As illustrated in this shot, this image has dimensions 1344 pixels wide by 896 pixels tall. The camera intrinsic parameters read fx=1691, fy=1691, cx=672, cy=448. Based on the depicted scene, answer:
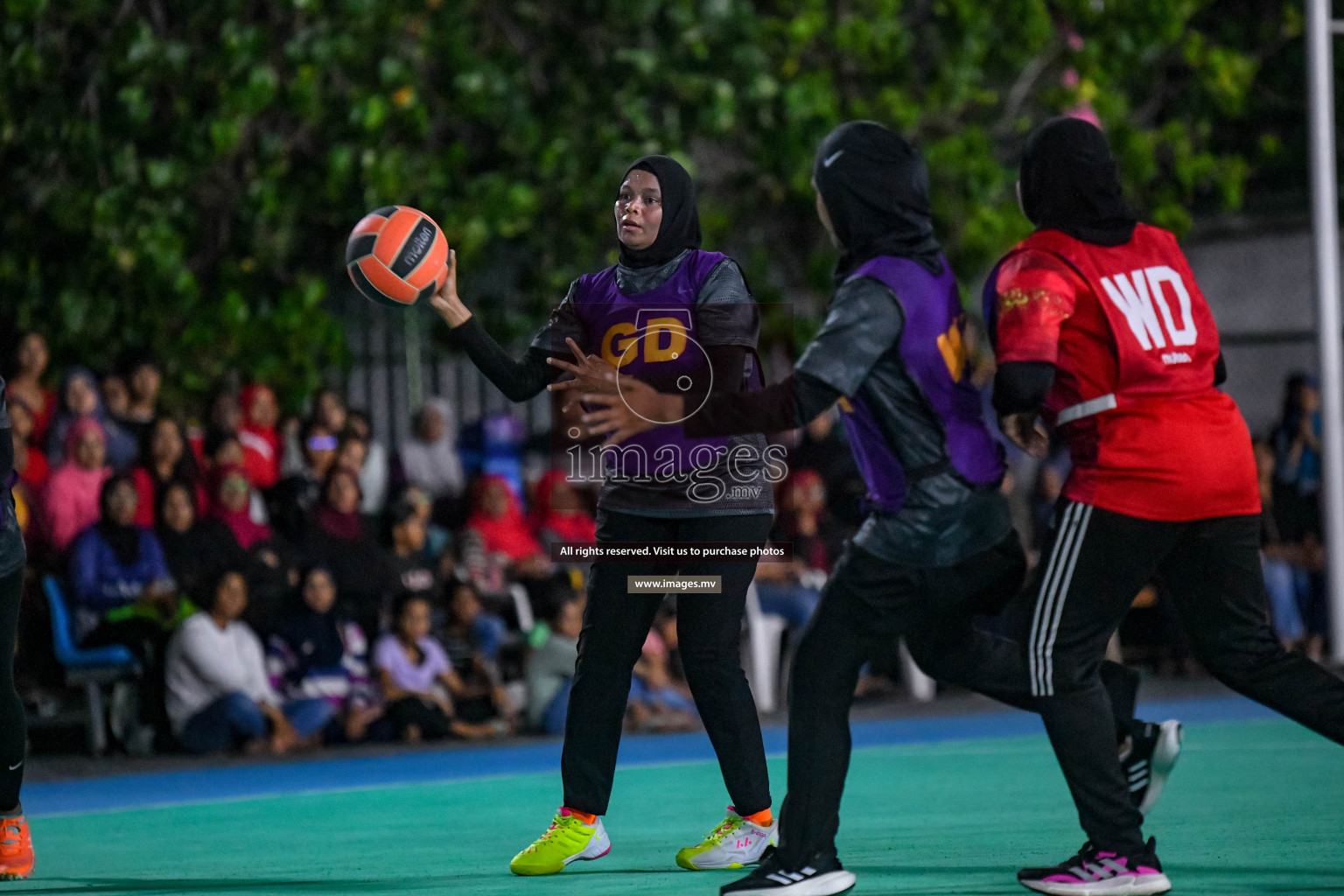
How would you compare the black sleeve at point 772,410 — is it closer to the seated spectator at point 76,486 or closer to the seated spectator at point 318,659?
the seated spectator at point 318,659

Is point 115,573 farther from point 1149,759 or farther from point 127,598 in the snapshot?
point 1149,759

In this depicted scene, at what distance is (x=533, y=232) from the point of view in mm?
12555

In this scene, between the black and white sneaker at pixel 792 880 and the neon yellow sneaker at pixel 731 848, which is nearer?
the black and white sneaker at pixel 792 880

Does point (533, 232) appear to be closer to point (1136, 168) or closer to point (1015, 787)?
point (1136, 168)

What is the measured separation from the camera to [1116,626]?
A: 15.4ft

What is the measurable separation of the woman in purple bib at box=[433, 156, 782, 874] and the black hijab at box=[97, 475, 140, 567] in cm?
502

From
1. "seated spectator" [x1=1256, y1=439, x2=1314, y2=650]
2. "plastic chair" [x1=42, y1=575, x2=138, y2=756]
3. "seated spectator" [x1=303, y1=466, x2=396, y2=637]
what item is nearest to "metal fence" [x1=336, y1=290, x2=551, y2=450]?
"seated spectator" [x1=303, y1=466, x2=396, y2=637]

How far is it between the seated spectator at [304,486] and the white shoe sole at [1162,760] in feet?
21.7

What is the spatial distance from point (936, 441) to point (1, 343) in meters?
8.98

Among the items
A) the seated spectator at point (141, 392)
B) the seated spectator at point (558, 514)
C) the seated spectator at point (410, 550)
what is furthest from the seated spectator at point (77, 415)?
the seated spectator at point (558, 514)

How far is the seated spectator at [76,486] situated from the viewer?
9.83 metres

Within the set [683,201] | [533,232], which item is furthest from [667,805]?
[533,232]

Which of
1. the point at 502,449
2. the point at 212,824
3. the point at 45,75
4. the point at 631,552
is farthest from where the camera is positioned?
the point at 502,449

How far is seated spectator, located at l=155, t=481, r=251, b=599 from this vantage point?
9922mm
